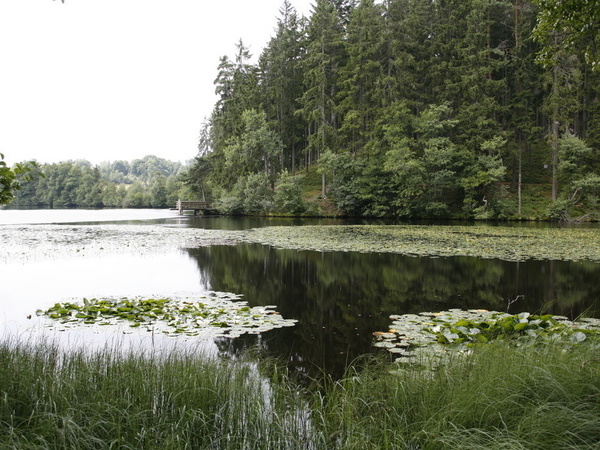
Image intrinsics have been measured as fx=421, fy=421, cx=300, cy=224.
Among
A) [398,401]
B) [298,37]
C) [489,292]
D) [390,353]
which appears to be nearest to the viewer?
[398,401]

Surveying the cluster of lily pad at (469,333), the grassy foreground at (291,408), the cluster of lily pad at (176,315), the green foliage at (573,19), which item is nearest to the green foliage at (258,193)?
the cluster of lily pad at (176,315)

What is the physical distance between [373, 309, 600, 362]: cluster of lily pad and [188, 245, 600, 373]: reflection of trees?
1.41 ft

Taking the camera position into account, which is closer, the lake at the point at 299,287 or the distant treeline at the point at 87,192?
the lake at the point at 299,287

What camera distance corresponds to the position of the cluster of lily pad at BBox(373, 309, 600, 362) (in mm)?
5266

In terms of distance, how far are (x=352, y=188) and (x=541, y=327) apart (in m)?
32.9

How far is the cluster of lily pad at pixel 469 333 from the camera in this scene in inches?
207

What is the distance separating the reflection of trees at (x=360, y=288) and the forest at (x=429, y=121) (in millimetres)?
21876

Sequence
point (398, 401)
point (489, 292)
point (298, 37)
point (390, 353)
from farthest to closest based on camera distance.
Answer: point (298, 37) < point (489, 292) < point (390, 353) < point (398, 401)

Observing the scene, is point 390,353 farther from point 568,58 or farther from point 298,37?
point 298,37

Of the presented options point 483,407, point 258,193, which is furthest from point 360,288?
point 258,193

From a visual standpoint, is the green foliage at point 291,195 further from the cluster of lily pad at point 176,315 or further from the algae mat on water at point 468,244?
the cluster of lily pad at point 176,315

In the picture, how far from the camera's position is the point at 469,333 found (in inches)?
234

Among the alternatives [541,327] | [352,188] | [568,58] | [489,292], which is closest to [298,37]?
[352,188]

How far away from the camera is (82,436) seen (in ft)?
9.96
